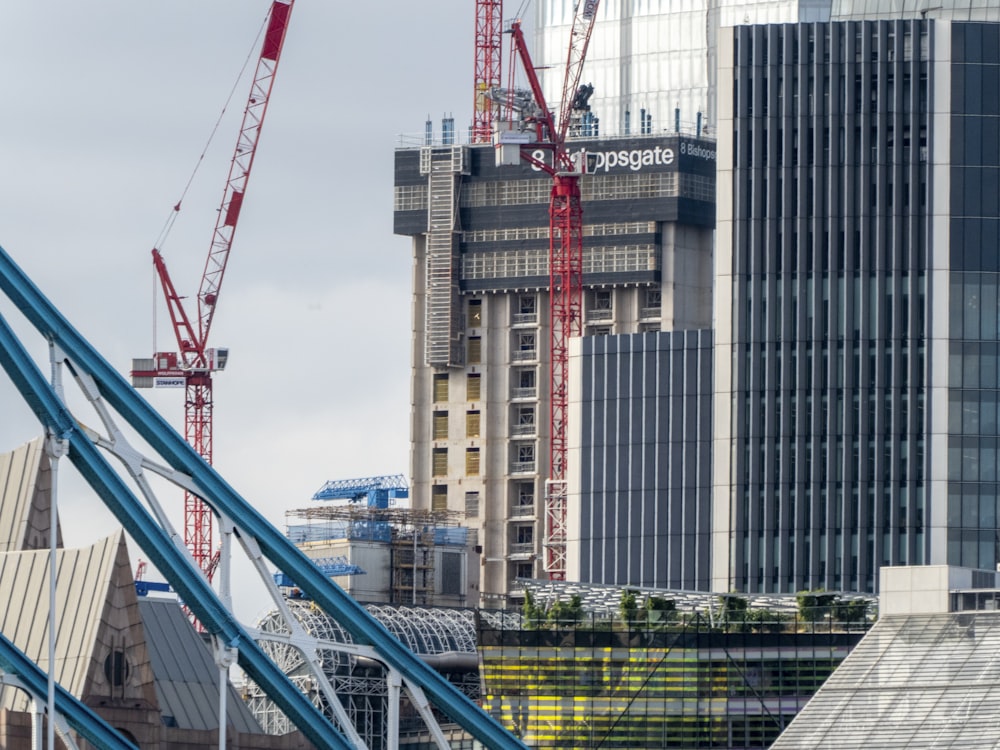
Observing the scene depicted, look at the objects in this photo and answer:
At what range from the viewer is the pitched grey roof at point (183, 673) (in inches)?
5920

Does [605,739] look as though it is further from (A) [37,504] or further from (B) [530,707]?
(A) [37,504]

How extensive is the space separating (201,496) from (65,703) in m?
9.36

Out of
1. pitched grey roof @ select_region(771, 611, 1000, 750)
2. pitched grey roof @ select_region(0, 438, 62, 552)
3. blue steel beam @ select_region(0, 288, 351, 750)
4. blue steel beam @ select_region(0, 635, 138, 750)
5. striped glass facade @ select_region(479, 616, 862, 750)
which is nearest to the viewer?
blue steel beam @ select_region(0, 288, 351, 750)

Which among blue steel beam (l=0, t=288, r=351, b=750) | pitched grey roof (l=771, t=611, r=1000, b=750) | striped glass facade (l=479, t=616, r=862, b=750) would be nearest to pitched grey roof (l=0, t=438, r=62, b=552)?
blue steel beam (l=0, t=288, r=351, b=750)

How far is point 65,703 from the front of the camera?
11394 cm

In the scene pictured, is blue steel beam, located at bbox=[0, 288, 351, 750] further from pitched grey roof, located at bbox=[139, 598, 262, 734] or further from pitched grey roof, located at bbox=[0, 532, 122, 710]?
pitched grey roof, located at bbox=[139, 598, 262, 734]

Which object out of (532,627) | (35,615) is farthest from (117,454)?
(532,627)

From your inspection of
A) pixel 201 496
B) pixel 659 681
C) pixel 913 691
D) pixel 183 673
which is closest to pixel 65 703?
pixel 201 496

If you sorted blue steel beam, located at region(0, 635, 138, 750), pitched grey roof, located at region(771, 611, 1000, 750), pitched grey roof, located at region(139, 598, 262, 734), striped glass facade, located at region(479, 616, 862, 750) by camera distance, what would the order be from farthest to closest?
striped glass facade, located at region(479, 616, 862, 750) < pitched grey roof, located at region(771, 611, 1000, 750) < pitched grey roof, located at region(139, 598, 262, 734) < blue steel beam, located at region(0, 635, 138, 750)

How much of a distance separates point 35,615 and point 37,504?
6525 mm

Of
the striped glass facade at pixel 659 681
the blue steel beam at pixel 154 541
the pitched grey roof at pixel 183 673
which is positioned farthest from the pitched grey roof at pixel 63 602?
the striped glass facade at pixel 659 681

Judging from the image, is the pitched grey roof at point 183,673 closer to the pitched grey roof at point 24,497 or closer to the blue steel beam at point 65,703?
the pitched grey roof at point 24,497

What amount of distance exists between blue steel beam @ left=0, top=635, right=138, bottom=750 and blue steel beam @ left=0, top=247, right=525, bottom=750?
17.3 ft

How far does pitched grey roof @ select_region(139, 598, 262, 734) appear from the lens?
150 meters
